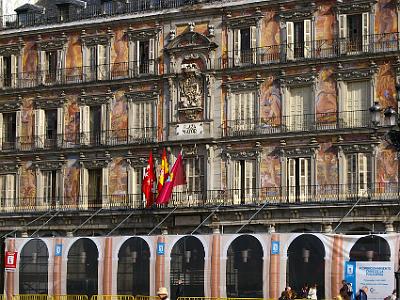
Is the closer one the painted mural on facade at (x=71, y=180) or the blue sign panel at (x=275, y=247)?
the blue sign panel at (x=275, y=247)

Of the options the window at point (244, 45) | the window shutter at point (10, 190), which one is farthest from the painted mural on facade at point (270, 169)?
the window shutter at point (10, 190)

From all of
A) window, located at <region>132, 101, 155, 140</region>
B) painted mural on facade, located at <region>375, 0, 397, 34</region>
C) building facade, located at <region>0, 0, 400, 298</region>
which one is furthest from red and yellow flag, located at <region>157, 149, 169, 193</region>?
painted mural on facade, located at <region>375, 0, 397, 34</region>

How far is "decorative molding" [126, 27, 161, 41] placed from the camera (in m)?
62.8

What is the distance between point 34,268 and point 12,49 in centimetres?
1723

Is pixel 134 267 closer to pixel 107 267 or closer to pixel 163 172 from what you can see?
pixel 107 267

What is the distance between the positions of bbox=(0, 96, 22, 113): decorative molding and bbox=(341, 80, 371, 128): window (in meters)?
21.0

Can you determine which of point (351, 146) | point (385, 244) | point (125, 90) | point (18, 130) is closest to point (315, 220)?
point (351, 146)

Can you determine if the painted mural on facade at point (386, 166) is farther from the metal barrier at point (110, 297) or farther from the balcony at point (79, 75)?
the balcony at point (79, 75)

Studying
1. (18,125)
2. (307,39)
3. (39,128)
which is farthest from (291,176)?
(18,125)

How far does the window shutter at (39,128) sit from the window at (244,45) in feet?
43.1

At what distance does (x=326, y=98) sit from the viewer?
57.3 metres

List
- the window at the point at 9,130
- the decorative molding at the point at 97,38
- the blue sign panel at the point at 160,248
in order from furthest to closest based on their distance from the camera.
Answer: the window at the point at 9,130
the decorative molding at the point at 97,38
the blue sign panel at the point at 160,248

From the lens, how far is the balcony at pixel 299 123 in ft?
185

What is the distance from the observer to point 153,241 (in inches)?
2115
